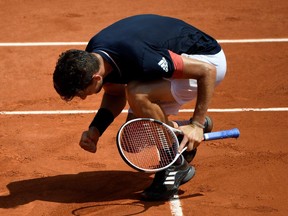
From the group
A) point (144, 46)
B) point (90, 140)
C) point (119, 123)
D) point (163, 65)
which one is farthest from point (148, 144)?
point (119, 123)

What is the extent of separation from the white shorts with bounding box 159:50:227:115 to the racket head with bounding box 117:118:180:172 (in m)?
0.36

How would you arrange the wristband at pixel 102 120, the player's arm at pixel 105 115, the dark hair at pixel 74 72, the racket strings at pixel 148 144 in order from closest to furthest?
1. the dark hair at pixel 74 72
2. the racket strings at pixel 148 144
3. the player's arm at pixel 105 115
4. the wristband at pixel 102 120

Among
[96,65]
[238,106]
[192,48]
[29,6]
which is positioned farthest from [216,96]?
[29,6]

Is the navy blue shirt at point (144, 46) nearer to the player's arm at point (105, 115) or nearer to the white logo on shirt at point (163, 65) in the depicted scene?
the white logo on shirt at point (163, 65)

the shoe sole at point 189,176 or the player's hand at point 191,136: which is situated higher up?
the player's hand at point 191,136

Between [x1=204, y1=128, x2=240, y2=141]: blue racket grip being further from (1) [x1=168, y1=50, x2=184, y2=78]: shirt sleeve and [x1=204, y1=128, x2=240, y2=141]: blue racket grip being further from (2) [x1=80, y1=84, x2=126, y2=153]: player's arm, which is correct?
(2) [x1=80, y1=84, x2=126, y2=153]: player's arm

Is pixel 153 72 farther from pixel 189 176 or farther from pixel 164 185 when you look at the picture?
pixel 189 176

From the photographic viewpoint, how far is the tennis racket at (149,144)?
6.84 meters

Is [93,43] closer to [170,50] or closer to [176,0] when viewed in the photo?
[170,50]

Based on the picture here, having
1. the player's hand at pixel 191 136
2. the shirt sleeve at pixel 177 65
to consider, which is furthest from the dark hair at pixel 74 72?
the player's hand at pixel 191 136

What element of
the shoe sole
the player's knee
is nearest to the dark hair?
the player's knee

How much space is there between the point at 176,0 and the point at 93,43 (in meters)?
5.98

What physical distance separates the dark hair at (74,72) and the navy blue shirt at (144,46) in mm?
242

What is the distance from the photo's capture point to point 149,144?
22.9 ft
